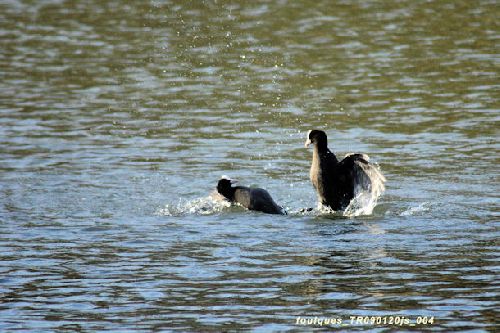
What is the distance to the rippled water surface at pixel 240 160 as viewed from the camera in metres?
8.45

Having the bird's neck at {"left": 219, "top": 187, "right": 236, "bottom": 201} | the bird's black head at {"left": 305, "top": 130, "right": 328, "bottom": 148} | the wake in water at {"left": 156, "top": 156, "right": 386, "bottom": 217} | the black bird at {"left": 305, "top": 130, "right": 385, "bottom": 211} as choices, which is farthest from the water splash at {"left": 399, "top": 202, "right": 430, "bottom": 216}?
the bird's neck at {"left": 219, "top": 187, "right": 236, "bottom": 201}

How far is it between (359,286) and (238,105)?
9.53 metres

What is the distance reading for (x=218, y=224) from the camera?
36.6 feet

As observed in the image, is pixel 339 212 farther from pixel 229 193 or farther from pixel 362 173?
pixel 229 193

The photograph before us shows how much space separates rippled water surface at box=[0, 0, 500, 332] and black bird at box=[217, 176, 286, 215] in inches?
5.5

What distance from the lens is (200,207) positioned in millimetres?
11922

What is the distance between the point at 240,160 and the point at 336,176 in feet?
8.57

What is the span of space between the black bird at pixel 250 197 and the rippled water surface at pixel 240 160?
14cm

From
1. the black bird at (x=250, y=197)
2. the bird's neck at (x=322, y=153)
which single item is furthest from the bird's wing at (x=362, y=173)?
the black bird at (x=250, y=197)

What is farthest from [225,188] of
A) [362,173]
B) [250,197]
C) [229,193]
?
[362,173]

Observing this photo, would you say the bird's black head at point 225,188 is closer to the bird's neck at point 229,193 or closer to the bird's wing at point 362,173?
the bird's neck at point 229,193

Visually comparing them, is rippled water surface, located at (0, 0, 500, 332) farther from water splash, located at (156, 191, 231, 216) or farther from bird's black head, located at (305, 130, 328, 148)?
bird's black head, located at (305, 130, 328, 148)

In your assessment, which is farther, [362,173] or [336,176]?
[336,176]

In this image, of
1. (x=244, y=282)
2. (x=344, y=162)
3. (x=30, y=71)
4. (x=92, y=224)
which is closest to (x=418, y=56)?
(x=30, y=71)
